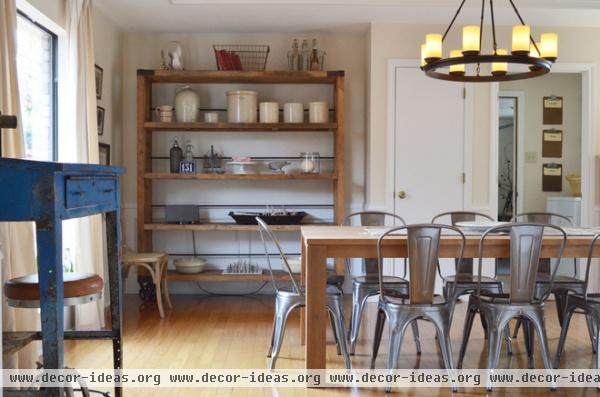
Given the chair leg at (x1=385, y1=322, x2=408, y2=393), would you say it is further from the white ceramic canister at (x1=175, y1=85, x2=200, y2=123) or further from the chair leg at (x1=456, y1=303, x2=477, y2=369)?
the white ceramic canister at (x1=175, y1=85, x2=200, y2=123)

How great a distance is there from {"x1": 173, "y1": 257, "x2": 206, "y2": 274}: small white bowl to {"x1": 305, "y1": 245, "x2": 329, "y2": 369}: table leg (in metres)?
2.28

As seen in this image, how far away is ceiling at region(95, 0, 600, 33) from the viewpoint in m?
4.61

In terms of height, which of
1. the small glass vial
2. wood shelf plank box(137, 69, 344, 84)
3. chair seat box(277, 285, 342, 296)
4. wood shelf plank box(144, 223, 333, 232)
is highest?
wood shelf plank box(137, 69, 344, 84)

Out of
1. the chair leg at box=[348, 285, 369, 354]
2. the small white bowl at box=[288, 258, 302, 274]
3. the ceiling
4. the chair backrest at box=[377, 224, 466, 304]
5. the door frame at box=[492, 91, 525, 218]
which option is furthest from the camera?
the door frame at box=[492, 91, 525, 218]

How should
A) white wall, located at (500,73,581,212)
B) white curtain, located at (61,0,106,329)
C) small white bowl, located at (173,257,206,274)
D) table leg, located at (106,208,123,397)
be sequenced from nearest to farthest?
table leg, located at (106,208,123,397) < white curtain, located at (61,0,106,329) < small white bowl, located at (173,257,206,274) < white wall, located at (500,73,581,212)

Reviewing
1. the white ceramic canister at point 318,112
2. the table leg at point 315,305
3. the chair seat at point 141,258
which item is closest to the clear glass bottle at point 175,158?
the chair seat at point 141,258

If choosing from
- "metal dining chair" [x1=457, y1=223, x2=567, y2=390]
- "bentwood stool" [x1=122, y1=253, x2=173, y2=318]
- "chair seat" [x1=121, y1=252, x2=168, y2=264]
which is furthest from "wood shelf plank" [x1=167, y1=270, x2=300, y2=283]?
"metal dining chair" [x1=457, y1=223, x2=567, y2=390]

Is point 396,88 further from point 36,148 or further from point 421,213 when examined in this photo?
point 36,148

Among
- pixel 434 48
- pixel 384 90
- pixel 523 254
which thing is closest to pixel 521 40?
pixel 434 48

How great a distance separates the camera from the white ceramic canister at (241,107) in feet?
16.7

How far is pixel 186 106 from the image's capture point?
5.10 m

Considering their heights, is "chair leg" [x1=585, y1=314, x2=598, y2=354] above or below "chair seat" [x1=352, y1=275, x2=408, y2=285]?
below

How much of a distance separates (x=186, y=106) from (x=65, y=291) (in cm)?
321

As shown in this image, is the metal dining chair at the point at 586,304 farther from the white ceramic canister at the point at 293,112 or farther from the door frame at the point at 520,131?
the door frame at the point at 520,131
